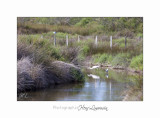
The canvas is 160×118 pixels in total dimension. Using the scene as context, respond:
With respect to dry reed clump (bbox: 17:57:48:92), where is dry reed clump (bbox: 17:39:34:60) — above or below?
above

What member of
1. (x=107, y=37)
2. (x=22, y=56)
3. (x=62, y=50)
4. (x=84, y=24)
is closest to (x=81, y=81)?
(x=62, y=50)

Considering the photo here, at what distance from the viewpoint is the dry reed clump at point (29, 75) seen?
1124cm

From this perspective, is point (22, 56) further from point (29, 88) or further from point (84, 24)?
point (84, 24)

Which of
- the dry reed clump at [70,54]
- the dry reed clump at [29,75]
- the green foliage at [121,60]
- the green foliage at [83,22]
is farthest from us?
the green foliage at [83,22]

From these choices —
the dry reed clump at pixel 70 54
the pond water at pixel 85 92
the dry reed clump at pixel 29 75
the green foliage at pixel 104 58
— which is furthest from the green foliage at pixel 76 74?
the green foliage at pixel 104 58

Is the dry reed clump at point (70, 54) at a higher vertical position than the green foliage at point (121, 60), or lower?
higher

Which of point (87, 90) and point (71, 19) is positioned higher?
point (71, 19)

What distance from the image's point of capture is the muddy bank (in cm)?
1138

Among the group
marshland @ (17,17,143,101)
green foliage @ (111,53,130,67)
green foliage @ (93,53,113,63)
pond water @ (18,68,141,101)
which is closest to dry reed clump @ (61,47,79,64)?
marshland @ (17,17,143,101)

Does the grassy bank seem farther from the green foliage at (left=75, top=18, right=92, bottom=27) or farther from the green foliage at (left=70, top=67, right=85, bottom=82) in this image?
the green foliage at (left=75, top=18, right=92, bottom=27)

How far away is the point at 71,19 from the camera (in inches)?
1698

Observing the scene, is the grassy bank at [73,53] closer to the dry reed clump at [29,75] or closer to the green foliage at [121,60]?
the green foliage at [121,60]

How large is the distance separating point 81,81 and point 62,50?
1.97 meters

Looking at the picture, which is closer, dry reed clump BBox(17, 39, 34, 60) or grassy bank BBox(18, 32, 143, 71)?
dry reed clump BBox(17, 39, 34, 60)
